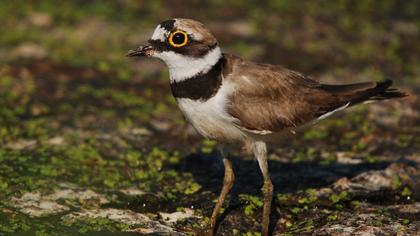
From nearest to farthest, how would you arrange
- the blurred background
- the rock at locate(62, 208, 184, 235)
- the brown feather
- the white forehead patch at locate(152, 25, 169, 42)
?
the white forehead patch at locate(152, 25, 169, 42) → the brown feather → the rock at locate(62, 208, 184, 235) → the blurred background

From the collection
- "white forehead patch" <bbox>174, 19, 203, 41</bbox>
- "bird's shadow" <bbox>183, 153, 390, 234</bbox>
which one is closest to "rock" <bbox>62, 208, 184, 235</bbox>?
"bird's shadow" <bbox>183, 153, 390, 234</bbox>

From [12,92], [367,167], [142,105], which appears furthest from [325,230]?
[12,92]

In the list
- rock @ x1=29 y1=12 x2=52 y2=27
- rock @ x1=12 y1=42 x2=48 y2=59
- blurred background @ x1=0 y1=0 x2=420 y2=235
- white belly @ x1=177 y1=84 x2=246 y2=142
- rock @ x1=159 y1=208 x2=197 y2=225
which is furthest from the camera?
rock @ x1=29 y1=12 x2=52 y2=27

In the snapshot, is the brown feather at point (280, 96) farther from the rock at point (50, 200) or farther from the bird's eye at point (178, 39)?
the rock at point (50, 200)

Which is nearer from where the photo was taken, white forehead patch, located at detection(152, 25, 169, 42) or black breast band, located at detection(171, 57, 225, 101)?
black breast band, located at detection(171, 57, 225, 101)

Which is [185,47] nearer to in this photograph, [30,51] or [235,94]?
[235,94]

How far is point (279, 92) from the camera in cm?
805

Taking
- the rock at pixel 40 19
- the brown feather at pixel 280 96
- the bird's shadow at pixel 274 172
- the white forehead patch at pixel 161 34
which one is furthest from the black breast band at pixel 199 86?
the rock at pixel 40 19

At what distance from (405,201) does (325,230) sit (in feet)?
4.84

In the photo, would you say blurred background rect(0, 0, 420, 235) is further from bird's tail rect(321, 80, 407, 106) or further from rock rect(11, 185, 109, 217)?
bird's tail rect(321, 80, 407, 106)

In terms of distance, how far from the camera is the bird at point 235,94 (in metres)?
7.52

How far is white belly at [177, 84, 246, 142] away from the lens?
7.46 meters

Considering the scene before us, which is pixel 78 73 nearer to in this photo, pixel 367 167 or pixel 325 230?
pixel 367 167

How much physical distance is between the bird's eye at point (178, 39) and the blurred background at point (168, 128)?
2106 mm
